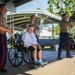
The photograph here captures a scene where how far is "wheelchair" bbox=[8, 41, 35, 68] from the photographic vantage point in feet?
26.5

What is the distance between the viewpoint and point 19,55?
28.0 feet

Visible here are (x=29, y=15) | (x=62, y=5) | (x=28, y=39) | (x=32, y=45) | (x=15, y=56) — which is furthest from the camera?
(x=62, y=5)

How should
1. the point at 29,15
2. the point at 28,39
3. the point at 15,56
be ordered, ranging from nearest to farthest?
the point at 28,39, the point at 15,56, the point at 29,15

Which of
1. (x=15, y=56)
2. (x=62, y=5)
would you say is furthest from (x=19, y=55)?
(x=62, y=5)

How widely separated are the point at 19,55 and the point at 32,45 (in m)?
0.70

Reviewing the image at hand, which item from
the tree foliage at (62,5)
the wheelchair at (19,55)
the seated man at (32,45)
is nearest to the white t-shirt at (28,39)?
the seated man at (32,45)

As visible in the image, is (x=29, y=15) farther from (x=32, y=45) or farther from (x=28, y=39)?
(x=32, y=45)

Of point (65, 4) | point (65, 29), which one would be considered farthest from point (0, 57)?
point (65, 4)

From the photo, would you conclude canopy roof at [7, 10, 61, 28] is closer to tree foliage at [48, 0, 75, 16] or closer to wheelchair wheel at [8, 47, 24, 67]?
tree foliage at [48, 0, 75, 16]

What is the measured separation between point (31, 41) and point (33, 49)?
1.24 ft

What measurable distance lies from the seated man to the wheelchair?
0.14m

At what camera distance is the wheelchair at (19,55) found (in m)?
8.07

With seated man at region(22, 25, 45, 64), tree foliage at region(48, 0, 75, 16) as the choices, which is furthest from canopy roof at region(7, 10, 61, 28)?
seated man at region(22, 25, 45, 64)

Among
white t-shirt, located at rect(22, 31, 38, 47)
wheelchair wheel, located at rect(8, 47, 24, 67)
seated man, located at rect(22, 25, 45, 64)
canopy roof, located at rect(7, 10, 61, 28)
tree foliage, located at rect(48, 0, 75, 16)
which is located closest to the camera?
seated man, located at rect(22, 25, 45, 64)
